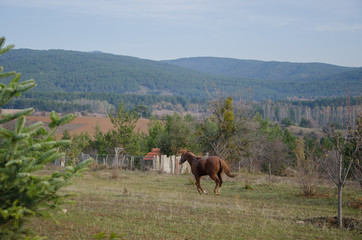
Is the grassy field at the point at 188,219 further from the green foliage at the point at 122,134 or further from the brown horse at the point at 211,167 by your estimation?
the green foliage at the point at 122,134

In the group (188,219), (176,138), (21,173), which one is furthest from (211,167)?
(176,138)

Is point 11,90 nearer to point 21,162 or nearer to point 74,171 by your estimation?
point 21,162

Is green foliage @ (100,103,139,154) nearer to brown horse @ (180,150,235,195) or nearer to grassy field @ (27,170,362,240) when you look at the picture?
brown horse @ (180,150,235,195)

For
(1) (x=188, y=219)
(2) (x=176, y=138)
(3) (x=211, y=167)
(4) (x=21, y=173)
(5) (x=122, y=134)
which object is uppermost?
(4) (x=21, y=173)

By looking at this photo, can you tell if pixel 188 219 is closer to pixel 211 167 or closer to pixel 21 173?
pixel 211 167

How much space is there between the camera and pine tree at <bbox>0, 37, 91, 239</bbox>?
4.19m

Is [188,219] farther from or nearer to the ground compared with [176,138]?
farther from the ground

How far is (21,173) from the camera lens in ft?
13.4

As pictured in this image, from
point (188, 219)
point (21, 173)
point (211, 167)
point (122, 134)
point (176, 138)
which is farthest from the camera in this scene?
point (122, 134)

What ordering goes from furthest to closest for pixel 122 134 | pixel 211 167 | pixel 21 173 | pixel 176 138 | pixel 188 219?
pixel 122 134
pixel 176 138
pixel 211 167
pixel 188 219
pixel 21 173

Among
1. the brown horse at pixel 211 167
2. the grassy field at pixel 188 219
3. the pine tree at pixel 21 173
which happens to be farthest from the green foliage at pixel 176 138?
the pine tree at pixel 21 173

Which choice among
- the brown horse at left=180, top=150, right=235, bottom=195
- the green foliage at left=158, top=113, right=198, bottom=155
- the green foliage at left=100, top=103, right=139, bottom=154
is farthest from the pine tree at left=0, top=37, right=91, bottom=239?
the green foliage at left=100, top=103, right=139, bottom=154

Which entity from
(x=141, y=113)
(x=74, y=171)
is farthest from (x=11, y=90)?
(x=141, y=113)

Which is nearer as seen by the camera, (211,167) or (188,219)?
(188,219)
